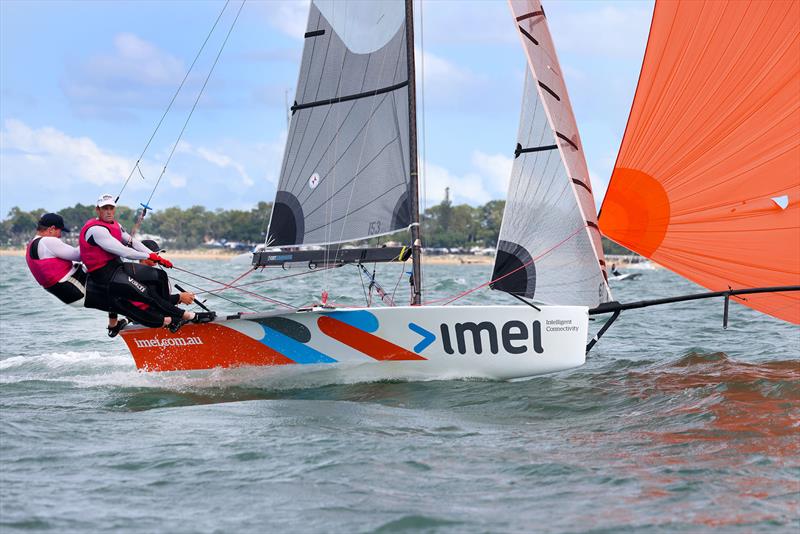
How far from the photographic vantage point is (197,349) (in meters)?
8.09

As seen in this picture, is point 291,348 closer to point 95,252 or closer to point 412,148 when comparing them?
point 95,252

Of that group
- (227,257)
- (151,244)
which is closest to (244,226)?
(227,257)

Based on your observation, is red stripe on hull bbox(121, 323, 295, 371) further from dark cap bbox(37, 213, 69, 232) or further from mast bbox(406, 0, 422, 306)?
mast bbox(406, 0, 422, 306)

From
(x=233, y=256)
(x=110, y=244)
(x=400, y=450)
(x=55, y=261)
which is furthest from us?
(x=233, y=256)

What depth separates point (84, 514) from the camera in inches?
171

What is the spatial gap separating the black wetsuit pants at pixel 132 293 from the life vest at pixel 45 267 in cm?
25

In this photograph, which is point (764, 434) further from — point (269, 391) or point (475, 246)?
point (475, 246)

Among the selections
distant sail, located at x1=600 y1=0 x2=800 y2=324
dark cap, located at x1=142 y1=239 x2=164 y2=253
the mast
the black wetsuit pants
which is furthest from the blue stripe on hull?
distant sail, located at x1=600 y1=0 x2=800 y2=324

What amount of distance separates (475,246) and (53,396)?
9321cm

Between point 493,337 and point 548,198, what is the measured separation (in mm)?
1246

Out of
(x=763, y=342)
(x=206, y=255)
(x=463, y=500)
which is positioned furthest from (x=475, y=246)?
(x=463, y=500)

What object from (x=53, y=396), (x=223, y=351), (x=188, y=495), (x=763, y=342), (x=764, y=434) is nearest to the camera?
(x=188, y=495)

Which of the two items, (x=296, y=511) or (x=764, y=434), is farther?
(x=764, y=434)

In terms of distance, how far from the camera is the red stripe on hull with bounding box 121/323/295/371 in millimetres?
8000
